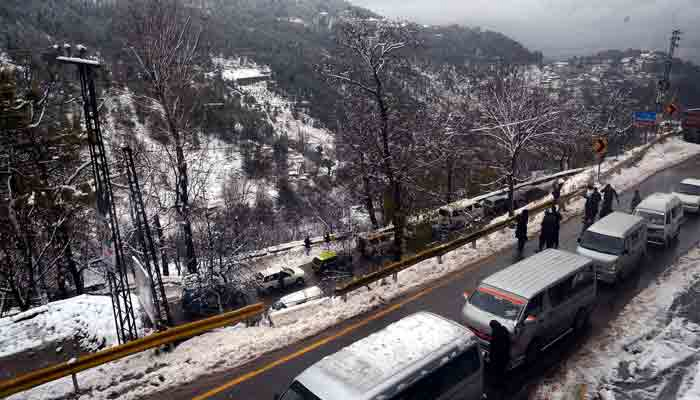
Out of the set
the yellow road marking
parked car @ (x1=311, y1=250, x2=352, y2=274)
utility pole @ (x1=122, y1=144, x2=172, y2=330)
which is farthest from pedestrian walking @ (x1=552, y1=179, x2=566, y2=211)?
utility pole @ (x1=122, y1=144, x2=172, y2=330)

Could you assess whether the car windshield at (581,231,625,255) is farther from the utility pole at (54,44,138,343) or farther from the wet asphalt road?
the utility pole at (54,44,138,343)

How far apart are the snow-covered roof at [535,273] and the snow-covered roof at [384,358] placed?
2.28 metres

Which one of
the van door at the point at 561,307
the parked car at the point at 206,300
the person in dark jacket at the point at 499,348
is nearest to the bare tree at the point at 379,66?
the van door at the point at 561,307

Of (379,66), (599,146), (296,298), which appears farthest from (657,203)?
(296,298)

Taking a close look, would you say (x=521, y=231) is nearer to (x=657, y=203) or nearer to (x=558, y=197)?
(x=558, y=197)

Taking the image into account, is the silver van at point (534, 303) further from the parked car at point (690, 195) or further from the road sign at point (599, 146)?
the parked car at point (690, 195)

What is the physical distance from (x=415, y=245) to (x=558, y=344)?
35.4 ft

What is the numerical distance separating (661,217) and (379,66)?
37.7 feet

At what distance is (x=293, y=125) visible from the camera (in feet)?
427

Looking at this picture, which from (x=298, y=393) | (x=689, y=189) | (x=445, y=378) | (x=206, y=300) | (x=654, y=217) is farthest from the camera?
(x=206, y=300)

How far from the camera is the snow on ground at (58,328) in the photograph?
1060 centimetres

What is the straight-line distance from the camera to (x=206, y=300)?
2075 cm

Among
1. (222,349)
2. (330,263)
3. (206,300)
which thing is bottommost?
(330,263)

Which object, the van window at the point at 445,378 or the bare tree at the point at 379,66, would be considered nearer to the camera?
the van window at the point at 445,378
